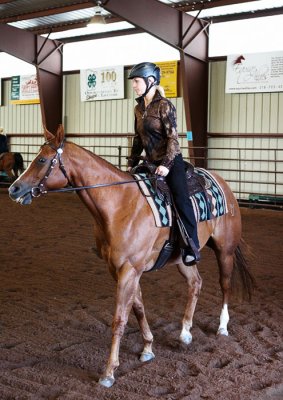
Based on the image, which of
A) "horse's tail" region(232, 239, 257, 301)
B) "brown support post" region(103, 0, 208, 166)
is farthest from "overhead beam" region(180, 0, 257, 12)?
"horse's tail" region(232, 239, 257, 301)

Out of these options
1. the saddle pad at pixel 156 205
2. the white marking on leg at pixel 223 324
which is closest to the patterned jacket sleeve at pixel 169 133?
the saddle pad at pixel 156 205

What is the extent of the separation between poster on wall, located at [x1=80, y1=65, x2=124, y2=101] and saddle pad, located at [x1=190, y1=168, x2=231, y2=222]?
14.2m

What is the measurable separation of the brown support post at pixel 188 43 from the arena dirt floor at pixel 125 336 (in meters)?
8.26

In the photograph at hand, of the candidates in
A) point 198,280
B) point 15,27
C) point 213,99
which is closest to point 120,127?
point 213,99

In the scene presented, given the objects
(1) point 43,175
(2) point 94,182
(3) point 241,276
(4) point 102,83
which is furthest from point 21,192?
(4) point 102,83

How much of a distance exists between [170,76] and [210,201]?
1320 cm

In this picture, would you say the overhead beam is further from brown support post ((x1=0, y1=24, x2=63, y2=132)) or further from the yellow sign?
brown support post ((x1=0, y1=24, x2=63, y2=132))

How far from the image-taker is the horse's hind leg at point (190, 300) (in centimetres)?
470

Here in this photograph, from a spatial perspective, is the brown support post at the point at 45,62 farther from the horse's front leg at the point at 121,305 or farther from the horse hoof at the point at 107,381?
the horse hoof at the point at 107,381

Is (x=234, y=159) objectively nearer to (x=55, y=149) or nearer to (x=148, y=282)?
(x=148, y=282)

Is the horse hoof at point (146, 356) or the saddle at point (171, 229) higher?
the saddle at point (171, 229)

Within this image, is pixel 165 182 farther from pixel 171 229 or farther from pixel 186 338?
pixel 186 338

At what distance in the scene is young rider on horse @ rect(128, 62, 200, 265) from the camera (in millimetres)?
4281

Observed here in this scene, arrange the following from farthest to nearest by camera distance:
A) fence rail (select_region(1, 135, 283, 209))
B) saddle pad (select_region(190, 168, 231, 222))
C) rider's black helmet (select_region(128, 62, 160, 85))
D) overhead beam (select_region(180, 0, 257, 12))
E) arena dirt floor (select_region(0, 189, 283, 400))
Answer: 1. fence rail (select_region(1, 135, 283, 209))
2. overhead beam (select_region(180, 0, 257, 12))
3. saddle pad (select_region(190, 168, 231, 222))
4. rider's black helmet (select_region(128, 62, 160, 85))
5. arena dirt floor (select_region(0, 189, 283, 400))
